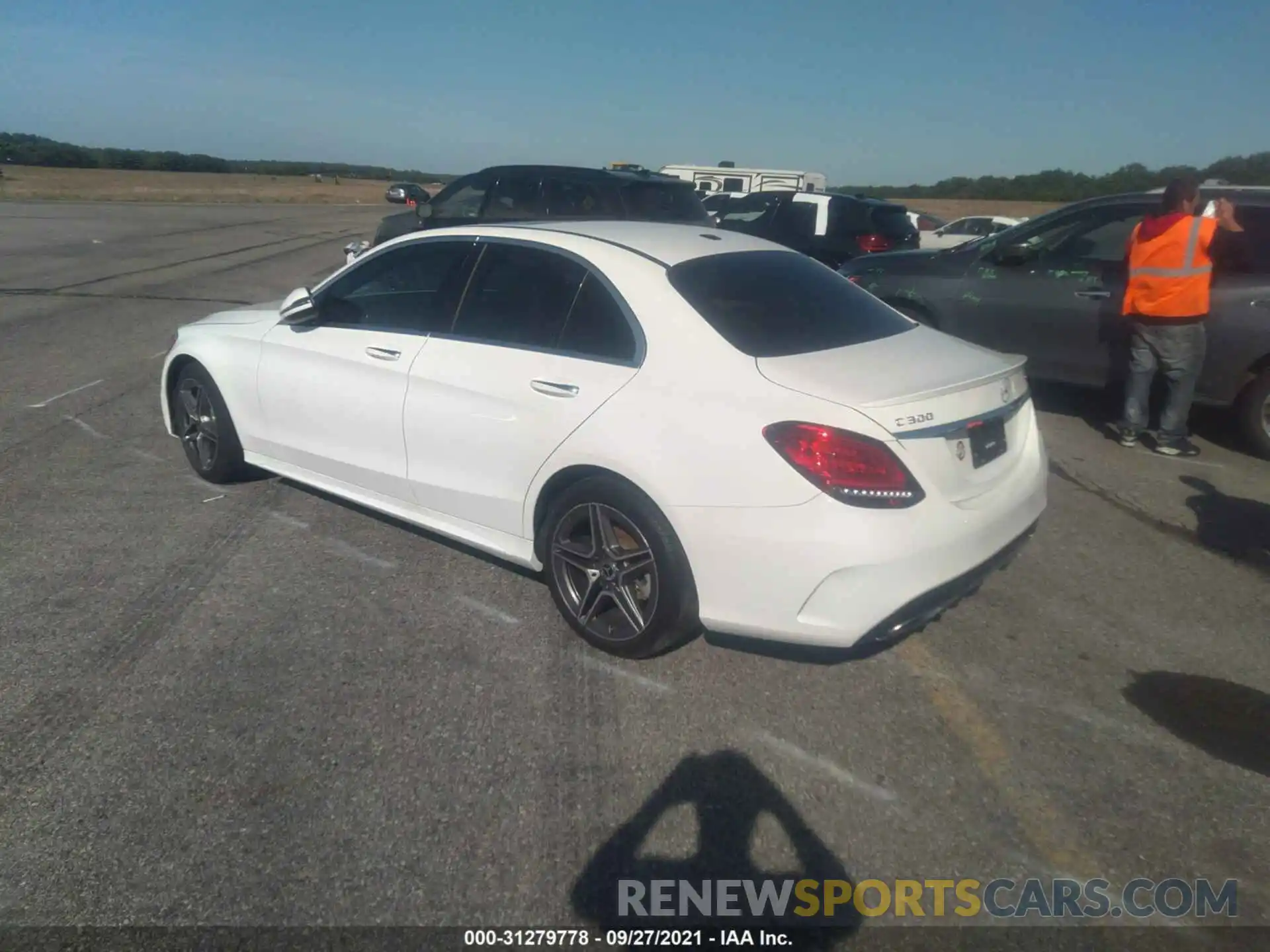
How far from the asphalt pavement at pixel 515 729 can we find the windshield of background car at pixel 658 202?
5.97 m

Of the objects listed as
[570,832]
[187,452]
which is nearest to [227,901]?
[570,832]

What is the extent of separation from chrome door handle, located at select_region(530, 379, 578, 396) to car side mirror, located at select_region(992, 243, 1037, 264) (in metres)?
5.07

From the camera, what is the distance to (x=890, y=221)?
43.5 ft

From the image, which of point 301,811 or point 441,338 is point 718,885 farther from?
point 441,338

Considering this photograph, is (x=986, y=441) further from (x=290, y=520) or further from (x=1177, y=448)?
(x=1177, y=448)

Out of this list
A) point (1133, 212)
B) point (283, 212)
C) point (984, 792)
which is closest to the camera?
point (984, 792)

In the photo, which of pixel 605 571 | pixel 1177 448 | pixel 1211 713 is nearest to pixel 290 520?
pixel 605 571

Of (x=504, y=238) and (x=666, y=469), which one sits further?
(x=504, y=238)

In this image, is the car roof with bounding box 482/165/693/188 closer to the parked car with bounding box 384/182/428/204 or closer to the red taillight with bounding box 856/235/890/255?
the red taillight with bounding box 856/235/890/255

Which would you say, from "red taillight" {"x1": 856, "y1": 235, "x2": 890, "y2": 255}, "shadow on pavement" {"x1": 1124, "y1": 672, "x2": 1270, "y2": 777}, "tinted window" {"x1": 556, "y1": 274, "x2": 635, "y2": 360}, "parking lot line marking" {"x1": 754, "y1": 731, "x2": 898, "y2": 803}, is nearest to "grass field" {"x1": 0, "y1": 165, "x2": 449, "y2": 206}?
"red taillight" {"x1": 856, "y1": 235, "x2": 890, "y2": 255}

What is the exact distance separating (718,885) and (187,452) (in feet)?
14.8

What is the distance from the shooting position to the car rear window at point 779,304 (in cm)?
368

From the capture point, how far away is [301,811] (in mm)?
2928

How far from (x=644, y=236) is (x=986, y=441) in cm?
177
